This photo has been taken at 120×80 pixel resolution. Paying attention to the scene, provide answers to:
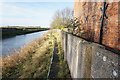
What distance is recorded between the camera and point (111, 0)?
5.89 ft

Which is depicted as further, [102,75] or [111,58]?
[102,75]

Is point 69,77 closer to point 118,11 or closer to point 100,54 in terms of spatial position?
point 100,54

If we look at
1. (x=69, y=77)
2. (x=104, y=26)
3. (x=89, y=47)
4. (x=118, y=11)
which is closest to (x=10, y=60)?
(x=69, y=77)

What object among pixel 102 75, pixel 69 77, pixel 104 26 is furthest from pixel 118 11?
pixel 69 77

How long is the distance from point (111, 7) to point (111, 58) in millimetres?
1291

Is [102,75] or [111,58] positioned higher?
Answer: [111,58]

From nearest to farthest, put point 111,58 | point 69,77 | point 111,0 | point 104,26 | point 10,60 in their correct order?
point 111,58, point 111,0, point 104,26, point 69,77, point 10,60

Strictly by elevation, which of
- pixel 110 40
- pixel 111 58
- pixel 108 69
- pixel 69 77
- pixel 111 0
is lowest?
pixel 69 77

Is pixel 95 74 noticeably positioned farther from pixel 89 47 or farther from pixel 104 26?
pixel 104 26

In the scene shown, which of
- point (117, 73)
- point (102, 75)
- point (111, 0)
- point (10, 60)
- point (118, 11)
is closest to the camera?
point (117, 73)

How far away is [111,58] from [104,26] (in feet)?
3.73

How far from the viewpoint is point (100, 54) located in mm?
1453

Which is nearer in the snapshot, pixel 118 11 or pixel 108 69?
pixel 108 69

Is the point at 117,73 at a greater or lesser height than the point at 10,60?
greater
